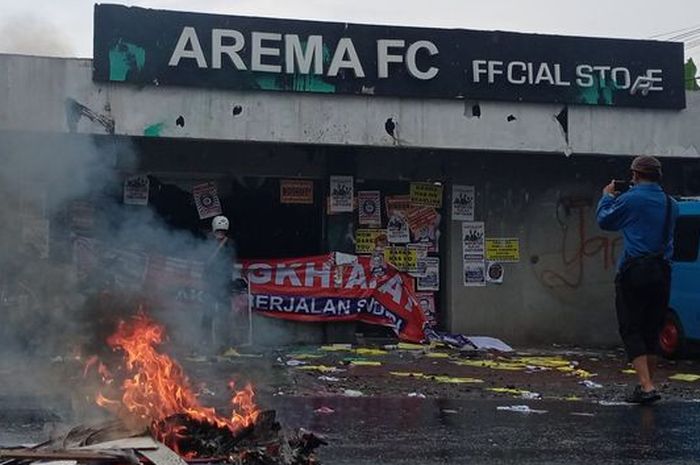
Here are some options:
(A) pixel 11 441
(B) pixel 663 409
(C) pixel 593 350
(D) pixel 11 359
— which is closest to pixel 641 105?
(C) pixel 593 350

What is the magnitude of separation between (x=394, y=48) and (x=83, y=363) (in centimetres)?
646

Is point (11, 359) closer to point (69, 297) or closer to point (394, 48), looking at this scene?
point (69, 297)

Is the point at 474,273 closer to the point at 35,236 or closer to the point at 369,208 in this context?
the point at 369,208

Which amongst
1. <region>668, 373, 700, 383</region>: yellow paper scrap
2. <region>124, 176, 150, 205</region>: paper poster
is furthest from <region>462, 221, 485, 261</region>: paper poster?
<region>124, 176, 150, 205</region>: paper poster

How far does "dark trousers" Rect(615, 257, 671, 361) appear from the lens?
738 centimetres

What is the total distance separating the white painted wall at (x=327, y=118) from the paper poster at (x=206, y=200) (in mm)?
1482

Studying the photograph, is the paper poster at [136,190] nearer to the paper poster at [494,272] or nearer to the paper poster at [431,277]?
the paper poster at [431,277]

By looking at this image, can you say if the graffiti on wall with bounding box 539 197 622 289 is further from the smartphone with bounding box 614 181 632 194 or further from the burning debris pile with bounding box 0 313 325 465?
the burning debris pile with bounding box 0 313 325 465

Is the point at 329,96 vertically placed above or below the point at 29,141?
above

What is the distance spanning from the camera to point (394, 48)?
11.8 meters

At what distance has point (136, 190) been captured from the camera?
40.8ft

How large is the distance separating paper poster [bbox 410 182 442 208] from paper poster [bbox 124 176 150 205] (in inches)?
140

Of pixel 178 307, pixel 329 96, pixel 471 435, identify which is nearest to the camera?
pixel 471 435

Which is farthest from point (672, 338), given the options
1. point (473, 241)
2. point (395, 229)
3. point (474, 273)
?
point (395, 229)
